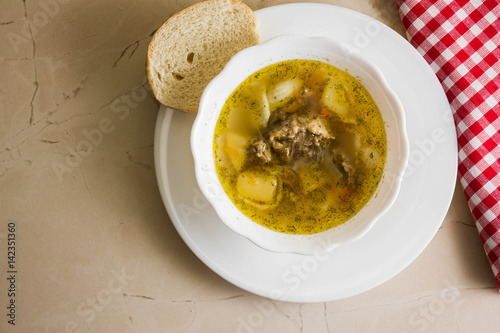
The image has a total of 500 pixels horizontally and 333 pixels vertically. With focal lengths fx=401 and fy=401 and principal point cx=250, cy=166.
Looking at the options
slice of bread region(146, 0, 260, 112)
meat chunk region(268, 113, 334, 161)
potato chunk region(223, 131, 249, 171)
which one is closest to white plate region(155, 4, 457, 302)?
slice of bread region(146, 0, 260, 112)

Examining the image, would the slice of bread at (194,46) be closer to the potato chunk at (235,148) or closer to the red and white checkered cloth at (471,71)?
the potato chunk at (235,148)

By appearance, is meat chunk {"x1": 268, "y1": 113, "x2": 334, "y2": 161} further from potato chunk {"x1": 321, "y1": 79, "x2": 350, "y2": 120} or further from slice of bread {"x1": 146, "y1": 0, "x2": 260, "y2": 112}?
slice of bread {"x1": 146, "y1": 0, "x2": 260, "y2": 112}

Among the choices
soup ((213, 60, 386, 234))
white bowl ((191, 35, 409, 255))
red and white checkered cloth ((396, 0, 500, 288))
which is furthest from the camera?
red and white checkered cloth ((396, 0, 500, 288))

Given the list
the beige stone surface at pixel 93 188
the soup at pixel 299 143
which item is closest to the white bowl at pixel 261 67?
the soup at pixel 299 143

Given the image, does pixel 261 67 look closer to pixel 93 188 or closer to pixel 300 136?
pixel 300 136

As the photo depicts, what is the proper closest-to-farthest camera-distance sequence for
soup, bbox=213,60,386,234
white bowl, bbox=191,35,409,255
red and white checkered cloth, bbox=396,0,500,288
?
white bowl, bbox=191,35,409,255 < soup, bbox=213,60,386,234 < red and white checkered cloth, bbox=396,0,500,288

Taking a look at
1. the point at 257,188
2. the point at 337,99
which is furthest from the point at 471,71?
the point at 257,188

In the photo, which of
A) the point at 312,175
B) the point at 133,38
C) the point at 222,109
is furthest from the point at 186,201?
the point at 133,38
